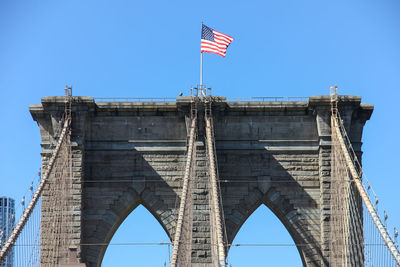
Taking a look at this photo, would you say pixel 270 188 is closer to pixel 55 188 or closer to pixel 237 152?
pixel 237 152

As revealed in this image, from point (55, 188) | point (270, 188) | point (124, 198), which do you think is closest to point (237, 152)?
point (270, 188)

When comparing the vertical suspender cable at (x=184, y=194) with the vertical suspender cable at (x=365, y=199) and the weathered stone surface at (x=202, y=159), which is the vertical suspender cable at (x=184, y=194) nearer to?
the weathered stone surface at (x=202, y=159)

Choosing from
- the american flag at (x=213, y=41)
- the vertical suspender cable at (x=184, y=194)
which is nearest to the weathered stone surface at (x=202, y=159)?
the vertical suspender cable at (x=184, y=194)

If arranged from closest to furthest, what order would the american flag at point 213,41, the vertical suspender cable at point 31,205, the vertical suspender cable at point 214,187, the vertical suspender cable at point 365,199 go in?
the vertical suspender cable at point 214,187
the vertical suspender cable at point 31,205
the vertical suspender cable at point 365,199
the american flag at point 213,41

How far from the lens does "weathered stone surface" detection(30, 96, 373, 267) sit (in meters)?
41.2

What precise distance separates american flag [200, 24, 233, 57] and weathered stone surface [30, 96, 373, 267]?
3498 millimetres

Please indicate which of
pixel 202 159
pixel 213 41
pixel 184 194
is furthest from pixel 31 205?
pixel 213 41

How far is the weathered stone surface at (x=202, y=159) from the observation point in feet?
135

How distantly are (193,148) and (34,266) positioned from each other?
27.2ft

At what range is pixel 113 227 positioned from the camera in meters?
41.5

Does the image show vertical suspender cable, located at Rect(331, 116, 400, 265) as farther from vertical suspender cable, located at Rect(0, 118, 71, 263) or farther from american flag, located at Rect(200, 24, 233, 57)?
vertical suspender cable, located at Rect(0, 118, 71, 263)

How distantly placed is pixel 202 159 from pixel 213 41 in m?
6.32

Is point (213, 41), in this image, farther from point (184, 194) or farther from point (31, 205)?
point (31, 205)

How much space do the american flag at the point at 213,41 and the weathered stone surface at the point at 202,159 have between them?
11.5ft
